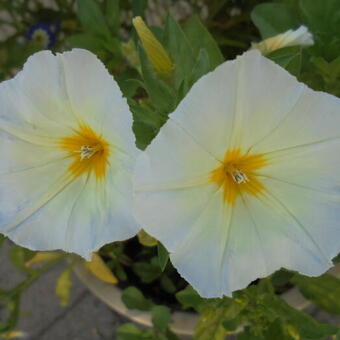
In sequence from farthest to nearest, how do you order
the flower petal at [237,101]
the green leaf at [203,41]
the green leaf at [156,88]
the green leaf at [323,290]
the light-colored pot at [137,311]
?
1. the light-colored pot at [137,311]
2. the green leaf at [323,290]
3. the green leaf at [203,41]
4. the green leaf at [156,88]
5. the flower petal at [237,101]

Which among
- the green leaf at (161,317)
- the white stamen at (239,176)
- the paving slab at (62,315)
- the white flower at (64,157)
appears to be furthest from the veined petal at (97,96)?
the paving slab at (62,315)

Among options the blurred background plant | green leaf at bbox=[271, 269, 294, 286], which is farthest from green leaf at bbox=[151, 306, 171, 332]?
green leaf at bbox=[271, 269, 294, 286]

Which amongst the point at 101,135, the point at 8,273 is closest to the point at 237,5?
the point at 101,135

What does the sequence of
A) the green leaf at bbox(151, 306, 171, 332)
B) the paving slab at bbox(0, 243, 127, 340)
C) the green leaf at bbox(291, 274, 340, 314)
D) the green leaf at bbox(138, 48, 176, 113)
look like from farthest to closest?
the paving slab at bbox(0, 243, 127, 340) < the green leaf at bbox(151, 306, 171, 332) < the green leaf at bbox(291, 274, 340, 314) < the green leaf at bbox(138, 48, 176, 113)

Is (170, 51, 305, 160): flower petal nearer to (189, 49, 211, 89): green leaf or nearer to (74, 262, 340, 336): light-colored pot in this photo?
(189, 49, 211, 89): green leaf

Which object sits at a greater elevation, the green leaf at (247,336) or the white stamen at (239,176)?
the white stamen at (239,176)

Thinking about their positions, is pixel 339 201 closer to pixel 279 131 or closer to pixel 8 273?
pixel 279 131

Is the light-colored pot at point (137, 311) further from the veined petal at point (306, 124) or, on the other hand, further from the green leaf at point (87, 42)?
the veined petal at point (306, 124)
